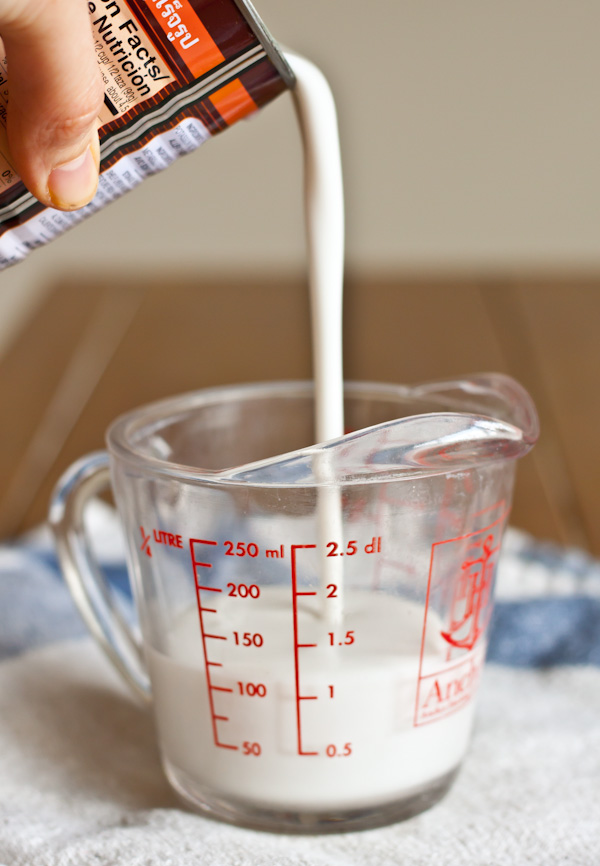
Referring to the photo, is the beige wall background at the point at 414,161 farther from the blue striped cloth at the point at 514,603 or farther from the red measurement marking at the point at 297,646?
the red measurement marking at the point at 297,646

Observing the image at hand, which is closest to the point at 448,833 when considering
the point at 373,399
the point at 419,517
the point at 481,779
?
the point at 481,779

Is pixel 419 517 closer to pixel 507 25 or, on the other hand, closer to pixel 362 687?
pixel 362 687

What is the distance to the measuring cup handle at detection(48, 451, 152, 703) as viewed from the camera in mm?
633

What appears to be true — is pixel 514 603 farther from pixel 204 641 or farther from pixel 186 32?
pixel 186 32

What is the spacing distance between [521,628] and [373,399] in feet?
0.77

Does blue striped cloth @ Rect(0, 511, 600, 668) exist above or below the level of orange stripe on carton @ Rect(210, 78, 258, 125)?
below

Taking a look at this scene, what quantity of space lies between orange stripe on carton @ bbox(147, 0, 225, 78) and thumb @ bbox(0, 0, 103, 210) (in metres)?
0.04

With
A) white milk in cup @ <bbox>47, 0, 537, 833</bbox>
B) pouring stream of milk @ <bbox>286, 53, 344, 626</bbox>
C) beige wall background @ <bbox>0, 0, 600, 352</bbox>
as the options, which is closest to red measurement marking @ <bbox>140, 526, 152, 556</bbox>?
white milk in cup @ <bbox>47, 0, 537, 833</bbox>

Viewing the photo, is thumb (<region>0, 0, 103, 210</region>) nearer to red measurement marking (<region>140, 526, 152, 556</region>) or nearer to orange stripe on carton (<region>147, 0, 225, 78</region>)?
orange stripe on carton (<region>147, 0, 225, 78</region>)

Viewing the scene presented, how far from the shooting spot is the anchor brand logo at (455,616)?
1.77 feet

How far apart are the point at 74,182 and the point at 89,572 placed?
0.30 m

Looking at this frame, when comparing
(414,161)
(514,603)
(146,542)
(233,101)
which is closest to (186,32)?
(233,101)

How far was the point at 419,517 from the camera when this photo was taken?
518 mm

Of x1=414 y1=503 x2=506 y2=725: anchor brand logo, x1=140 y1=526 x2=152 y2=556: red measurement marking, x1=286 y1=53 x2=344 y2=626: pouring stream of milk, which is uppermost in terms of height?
x1=286 y1=53 x2=344 y2=626: pouring stream of milk
